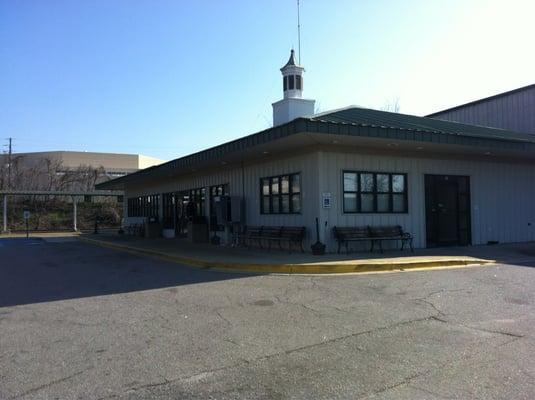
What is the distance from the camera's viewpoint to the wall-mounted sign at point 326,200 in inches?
589

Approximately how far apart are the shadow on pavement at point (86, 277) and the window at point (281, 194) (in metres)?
4.47

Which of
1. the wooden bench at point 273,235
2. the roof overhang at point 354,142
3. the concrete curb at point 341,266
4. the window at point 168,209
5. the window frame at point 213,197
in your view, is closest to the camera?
the concrete curb at point 341,266

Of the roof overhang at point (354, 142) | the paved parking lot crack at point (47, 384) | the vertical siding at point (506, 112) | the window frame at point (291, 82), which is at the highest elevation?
the window frame at point (291, 82)

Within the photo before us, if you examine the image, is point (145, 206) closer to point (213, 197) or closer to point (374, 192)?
point (213, 197)

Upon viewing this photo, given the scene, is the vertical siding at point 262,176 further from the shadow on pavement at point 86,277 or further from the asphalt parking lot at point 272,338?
the asphalt parking lot at point 272,338

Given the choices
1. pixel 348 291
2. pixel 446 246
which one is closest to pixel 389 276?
pixel 348 291

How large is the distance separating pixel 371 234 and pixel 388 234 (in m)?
0.65

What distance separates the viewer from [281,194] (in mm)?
17047

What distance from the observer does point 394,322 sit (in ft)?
23.0

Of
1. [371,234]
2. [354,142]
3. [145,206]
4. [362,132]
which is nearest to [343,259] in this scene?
[371,234]

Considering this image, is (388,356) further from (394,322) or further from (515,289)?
(515,289)

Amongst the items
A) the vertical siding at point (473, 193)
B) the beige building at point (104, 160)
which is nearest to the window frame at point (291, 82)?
the vertical siding at point (473, 193)

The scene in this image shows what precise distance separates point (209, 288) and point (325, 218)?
607 cm

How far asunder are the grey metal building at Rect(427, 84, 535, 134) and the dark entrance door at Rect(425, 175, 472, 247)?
29.8ft
